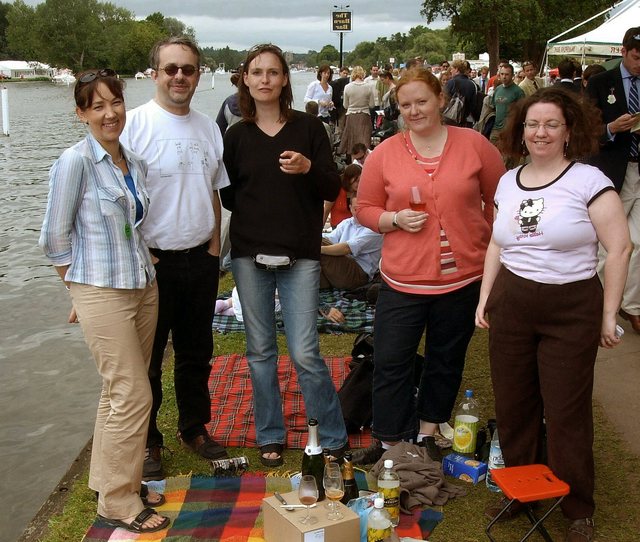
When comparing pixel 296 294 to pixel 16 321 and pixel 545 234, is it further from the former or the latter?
pixel 16 321

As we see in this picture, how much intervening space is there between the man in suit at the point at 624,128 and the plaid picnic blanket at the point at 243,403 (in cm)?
239

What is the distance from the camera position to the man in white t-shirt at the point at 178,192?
12.6ft

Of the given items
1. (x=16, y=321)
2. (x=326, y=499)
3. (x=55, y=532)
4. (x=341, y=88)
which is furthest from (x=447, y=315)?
(x=341, y=88)

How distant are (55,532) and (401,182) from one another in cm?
241

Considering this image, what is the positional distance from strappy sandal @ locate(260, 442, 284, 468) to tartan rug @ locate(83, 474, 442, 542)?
0.16 meters

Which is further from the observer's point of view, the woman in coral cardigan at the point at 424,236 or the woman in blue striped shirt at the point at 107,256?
the woman in coral cardigan at the point at 424,236

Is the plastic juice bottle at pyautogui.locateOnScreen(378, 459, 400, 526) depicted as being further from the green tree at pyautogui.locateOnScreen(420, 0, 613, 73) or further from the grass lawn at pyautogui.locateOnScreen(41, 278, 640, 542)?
the green tree at pyautogui.locateOnScreen(420, 0, 613, 73)

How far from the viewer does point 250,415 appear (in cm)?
510

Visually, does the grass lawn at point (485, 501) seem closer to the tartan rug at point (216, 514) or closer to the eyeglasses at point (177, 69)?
the tartan rug at point (216, 514)

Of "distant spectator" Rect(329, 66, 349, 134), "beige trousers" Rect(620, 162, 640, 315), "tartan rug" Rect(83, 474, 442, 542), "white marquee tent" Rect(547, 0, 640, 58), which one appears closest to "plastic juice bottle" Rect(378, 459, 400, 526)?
"tartan rug" Rect(83, 474, 442, 542)

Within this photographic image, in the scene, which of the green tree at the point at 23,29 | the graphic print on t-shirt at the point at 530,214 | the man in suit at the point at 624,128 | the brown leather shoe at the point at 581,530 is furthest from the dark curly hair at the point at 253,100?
the green tree at the point at 23,29

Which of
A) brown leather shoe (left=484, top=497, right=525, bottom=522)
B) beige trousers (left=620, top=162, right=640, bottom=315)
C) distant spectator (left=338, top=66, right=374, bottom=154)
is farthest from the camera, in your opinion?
distant spectator (left=338, top=66, right=374, bottom=154)

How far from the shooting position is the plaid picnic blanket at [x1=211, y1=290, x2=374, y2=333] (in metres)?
6.83

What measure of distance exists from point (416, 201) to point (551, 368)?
103cm
